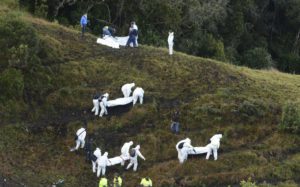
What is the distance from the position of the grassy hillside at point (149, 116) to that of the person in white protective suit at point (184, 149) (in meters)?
0.44

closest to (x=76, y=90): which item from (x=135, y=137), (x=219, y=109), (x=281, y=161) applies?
(x=135, y=137)

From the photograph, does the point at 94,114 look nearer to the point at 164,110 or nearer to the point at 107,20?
the point at 164,110

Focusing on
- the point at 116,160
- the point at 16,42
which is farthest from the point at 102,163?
the point at 16,42

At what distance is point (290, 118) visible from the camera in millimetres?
37250

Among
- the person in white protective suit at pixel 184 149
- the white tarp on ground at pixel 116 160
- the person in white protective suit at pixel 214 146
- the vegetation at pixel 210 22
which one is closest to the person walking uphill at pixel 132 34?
the vegetation at pixel 210 22

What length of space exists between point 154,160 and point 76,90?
7787mm

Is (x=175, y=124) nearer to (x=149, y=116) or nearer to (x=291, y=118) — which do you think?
(x=149, y=116)

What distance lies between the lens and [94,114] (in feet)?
126

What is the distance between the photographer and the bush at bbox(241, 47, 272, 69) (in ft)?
208

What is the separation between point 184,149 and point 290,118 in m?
7.18

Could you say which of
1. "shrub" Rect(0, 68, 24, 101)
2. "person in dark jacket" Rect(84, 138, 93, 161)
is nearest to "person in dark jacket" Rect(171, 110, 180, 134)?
"person in dark jacket" Rect(84, 138, 93, 161)

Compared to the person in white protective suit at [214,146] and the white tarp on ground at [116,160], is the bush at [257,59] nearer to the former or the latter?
the person in white protective suit at [214,146]

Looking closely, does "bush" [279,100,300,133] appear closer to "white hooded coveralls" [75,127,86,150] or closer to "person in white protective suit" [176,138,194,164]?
"person in white protective suit" [176,138,194,164]

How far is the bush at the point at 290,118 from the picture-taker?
37209 millimetres
